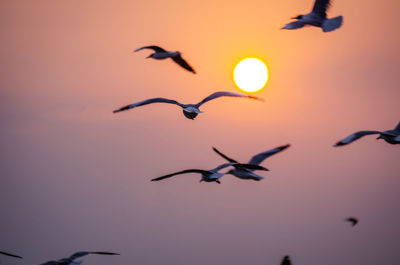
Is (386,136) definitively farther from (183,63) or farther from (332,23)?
(183,63)

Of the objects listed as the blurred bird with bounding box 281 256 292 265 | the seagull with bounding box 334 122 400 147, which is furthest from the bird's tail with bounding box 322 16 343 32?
the blurred bird with bounding box 281 256 292 265

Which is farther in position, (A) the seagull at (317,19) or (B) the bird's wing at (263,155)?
(B) the bird's wing at (263,155)

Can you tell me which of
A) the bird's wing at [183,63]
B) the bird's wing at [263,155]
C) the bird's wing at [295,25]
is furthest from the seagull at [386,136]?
the bird's wing at [183,63]

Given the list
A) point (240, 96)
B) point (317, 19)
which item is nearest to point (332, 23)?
point (317, 19)

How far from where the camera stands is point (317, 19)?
1195 cm

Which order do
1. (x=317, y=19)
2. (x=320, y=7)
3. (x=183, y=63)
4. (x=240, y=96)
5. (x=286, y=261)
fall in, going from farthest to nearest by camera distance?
(x=183, y=63) → (x=240, y=96) → (x=320, y=7) → (x=317, y=19) → (x=286, y=261)

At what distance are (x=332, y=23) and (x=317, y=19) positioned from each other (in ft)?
1.64

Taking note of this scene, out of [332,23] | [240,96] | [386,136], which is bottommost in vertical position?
[386,136]

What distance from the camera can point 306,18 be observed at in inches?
468

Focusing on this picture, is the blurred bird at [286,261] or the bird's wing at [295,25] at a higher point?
the bird's wing at [295,25]

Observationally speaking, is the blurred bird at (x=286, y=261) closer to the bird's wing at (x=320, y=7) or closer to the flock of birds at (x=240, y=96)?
the flock of birds at (x=240, y=96)

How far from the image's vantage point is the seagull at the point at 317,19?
11.7 metres

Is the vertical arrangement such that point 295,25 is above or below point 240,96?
above

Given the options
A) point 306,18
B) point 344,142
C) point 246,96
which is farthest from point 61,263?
point 306,18
